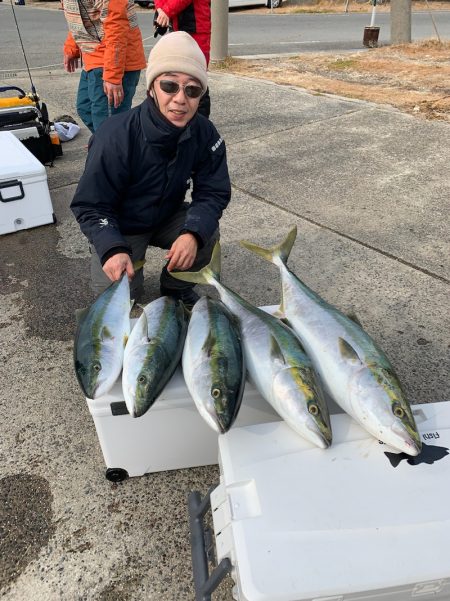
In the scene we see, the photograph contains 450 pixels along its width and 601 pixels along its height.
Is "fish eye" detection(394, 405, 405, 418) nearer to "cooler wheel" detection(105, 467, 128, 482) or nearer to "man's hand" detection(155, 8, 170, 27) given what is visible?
"cooler wheel" detection(105, 467, 128, 482)

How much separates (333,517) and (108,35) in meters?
3.89

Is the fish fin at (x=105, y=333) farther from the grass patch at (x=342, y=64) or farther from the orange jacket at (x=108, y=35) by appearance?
the grass patch at (x=342, y=64)

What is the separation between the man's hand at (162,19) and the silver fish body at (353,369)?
336 cm

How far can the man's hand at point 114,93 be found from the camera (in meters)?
4.00

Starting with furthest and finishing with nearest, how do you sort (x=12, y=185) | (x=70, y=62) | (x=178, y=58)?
(x=70, y=62) → (x=12, y=185) → (x=178, y=58)

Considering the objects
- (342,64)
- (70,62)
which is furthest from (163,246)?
(342,64)

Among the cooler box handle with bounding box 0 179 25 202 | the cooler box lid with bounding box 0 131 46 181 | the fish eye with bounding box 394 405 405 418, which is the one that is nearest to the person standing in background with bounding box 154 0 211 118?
the cooler box lid with bounding box 0 131 46 181

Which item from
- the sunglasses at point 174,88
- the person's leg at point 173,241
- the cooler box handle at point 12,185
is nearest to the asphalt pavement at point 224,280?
the cooler box handle at point 12,185

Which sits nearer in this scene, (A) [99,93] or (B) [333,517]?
(B) [333,517]

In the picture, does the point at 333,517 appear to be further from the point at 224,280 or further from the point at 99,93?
the point at 99,93

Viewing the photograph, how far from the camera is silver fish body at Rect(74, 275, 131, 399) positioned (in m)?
1.74

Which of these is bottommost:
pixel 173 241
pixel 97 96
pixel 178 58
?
pixel 173 241

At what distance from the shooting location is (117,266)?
2270 millimetres

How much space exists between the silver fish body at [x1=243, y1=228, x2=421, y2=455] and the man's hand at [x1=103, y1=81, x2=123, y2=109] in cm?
277
